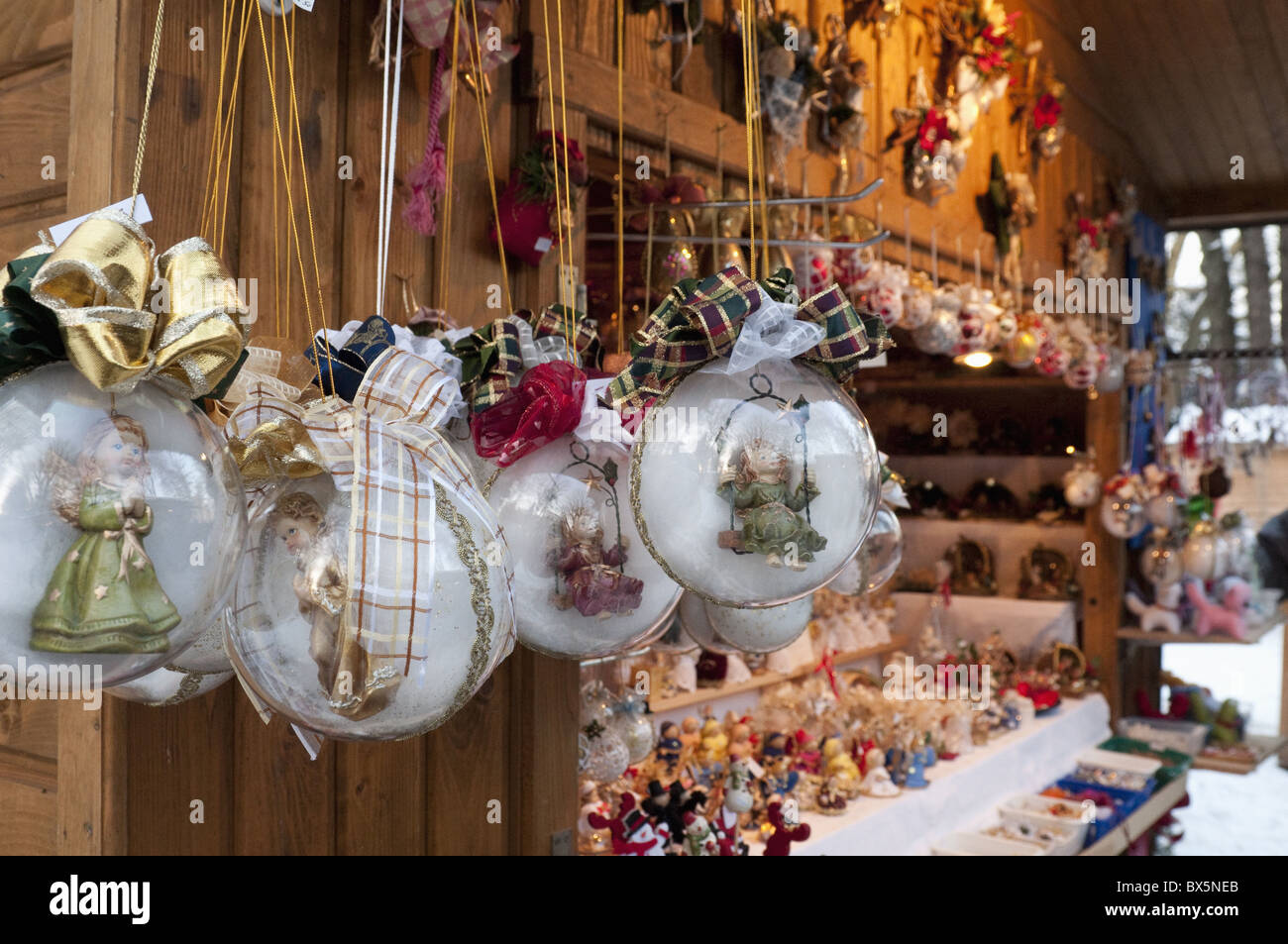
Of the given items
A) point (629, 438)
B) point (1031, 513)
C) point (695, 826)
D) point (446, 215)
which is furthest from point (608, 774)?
point (1031, 513)

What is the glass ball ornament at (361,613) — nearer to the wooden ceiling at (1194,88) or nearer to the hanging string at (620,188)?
the hanging string at (620,188)

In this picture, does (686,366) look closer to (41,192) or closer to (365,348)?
(365,348)

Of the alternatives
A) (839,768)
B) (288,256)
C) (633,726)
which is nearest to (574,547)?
(288,256)

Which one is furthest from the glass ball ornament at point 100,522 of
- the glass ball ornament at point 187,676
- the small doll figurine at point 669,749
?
the small doll figurine at point 669,749

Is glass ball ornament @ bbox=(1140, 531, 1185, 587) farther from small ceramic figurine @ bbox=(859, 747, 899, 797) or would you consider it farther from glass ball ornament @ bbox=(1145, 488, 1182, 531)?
small ceramic figurine @ bbox=(859, 747, 899, 797)

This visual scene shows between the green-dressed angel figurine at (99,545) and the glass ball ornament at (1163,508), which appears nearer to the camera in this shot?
the green-dressed angel figurine at (99,545)

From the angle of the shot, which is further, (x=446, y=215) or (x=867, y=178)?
(x=867, y=178)

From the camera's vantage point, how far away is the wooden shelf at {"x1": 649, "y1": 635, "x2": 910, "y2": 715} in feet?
10.3

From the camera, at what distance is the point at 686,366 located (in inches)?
38.4

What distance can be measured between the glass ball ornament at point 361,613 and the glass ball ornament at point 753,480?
0.18 metres

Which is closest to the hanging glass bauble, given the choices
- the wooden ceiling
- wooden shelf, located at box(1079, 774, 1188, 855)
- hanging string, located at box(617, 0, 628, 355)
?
hanging string, located at box(617, 0, 628, 355)

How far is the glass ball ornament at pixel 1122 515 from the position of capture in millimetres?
5207

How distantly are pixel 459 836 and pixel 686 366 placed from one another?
3.99 ft

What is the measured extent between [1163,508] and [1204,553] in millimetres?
423
